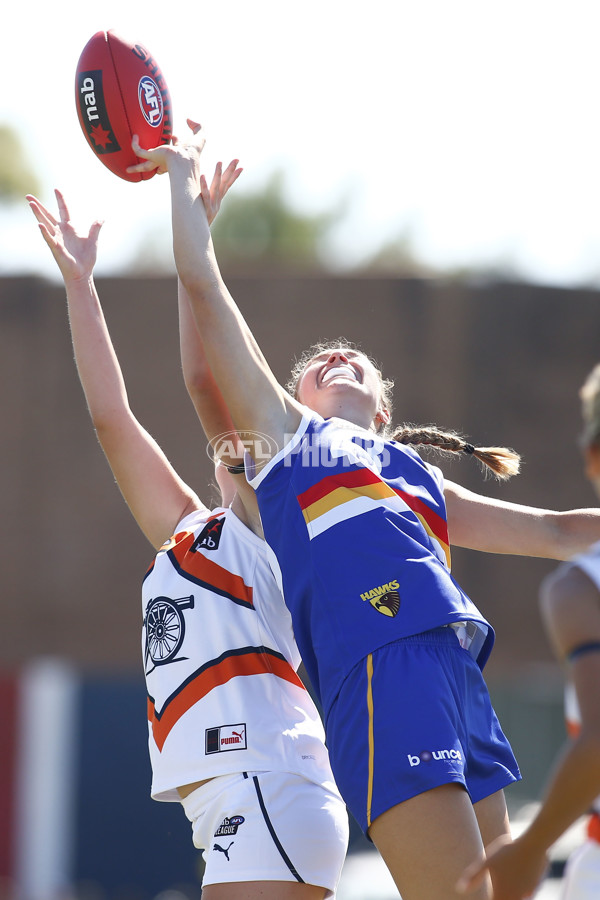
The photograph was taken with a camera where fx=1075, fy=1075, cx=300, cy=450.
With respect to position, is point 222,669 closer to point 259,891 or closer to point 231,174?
point 259,891

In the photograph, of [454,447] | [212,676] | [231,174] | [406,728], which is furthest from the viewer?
[454,447]

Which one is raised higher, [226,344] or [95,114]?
[95,114]

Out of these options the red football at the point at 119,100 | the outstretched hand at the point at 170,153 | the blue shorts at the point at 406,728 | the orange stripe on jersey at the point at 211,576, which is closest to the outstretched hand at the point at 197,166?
the outstretched hand at the point at 170,153

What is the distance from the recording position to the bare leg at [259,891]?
2553 millimetres

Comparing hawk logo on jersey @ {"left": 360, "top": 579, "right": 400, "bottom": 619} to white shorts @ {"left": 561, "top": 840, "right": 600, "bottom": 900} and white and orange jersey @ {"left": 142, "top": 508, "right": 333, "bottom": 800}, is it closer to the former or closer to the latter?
white and orange jersey @ {"left": 142, "top": 508, "right": 333, "bottom": 800}

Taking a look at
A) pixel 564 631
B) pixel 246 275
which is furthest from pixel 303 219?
pixel 564 631

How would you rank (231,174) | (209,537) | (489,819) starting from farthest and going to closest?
(231,174) < (209,537) < (489,819)

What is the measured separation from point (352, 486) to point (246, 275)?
28.6 ft

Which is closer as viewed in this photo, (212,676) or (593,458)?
(593,458)

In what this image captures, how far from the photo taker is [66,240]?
345cm

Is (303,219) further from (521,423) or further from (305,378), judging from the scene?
(305,378)

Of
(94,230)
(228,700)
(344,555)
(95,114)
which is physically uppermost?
(95,114)

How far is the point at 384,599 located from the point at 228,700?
0.51 meters

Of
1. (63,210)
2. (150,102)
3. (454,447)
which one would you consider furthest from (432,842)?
(150,102)
